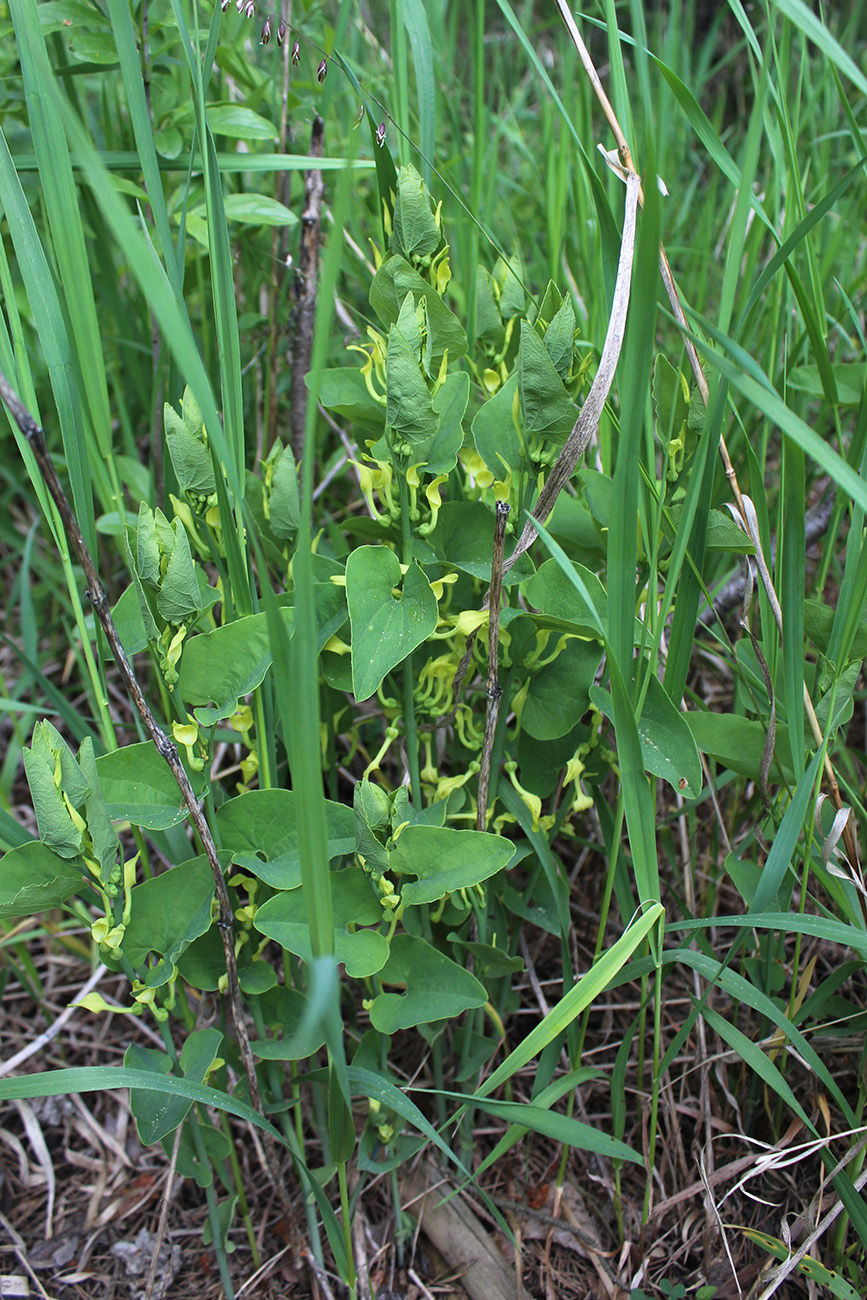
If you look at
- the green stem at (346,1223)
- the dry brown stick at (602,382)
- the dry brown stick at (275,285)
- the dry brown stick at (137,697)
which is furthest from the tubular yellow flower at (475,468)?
the green stem at (346,1223)

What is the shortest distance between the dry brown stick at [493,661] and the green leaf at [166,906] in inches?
8.9

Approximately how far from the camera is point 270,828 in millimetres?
729

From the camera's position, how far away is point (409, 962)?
2.47 ft

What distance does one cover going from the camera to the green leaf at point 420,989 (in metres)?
0.71

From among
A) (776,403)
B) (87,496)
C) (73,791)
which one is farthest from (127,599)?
(776,403)

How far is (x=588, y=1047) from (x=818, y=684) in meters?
0.53

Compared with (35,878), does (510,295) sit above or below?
above

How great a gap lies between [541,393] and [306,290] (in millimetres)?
553

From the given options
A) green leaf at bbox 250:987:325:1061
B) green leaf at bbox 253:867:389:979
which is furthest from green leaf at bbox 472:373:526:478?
green leaf at bbox 250:987:325:1061

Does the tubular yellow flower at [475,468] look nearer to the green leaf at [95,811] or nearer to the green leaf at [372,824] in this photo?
the green leaf at [372,824]

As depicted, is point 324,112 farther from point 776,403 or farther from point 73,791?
point 73,791

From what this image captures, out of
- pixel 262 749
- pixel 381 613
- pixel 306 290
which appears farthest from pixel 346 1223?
pixel 306 290

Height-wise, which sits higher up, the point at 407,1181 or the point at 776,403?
the point at 776,403

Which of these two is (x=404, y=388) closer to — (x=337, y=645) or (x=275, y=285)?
(x=337, y=645)
